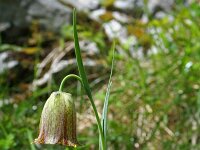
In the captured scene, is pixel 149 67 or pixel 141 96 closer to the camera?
pixel 141 96

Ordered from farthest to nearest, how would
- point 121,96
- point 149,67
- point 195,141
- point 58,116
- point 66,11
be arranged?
point 66,11 → point 149,67 → point 121,96 → point 195,141 → point 58,116

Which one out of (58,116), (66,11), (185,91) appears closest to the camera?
(58,116)

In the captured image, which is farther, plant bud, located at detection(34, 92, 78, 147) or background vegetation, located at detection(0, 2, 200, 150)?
background vegetation, located at detection(0, 2, 200, 150)

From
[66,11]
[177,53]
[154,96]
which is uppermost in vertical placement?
[66,11]

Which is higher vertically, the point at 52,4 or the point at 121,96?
the point at 52,4

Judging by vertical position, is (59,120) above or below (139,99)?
above

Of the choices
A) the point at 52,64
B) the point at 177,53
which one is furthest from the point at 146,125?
the point at 52,64

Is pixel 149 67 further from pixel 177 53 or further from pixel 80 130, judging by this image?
pixel 80 130

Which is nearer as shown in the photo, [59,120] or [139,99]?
[59,120]

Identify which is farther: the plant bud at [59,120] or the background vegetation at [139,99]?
the background vegetation at [139,99]

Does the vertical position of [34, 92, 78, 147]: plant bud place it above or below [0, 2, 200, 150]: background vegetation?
above

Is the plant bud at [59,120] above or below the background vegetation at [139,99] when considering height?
above
